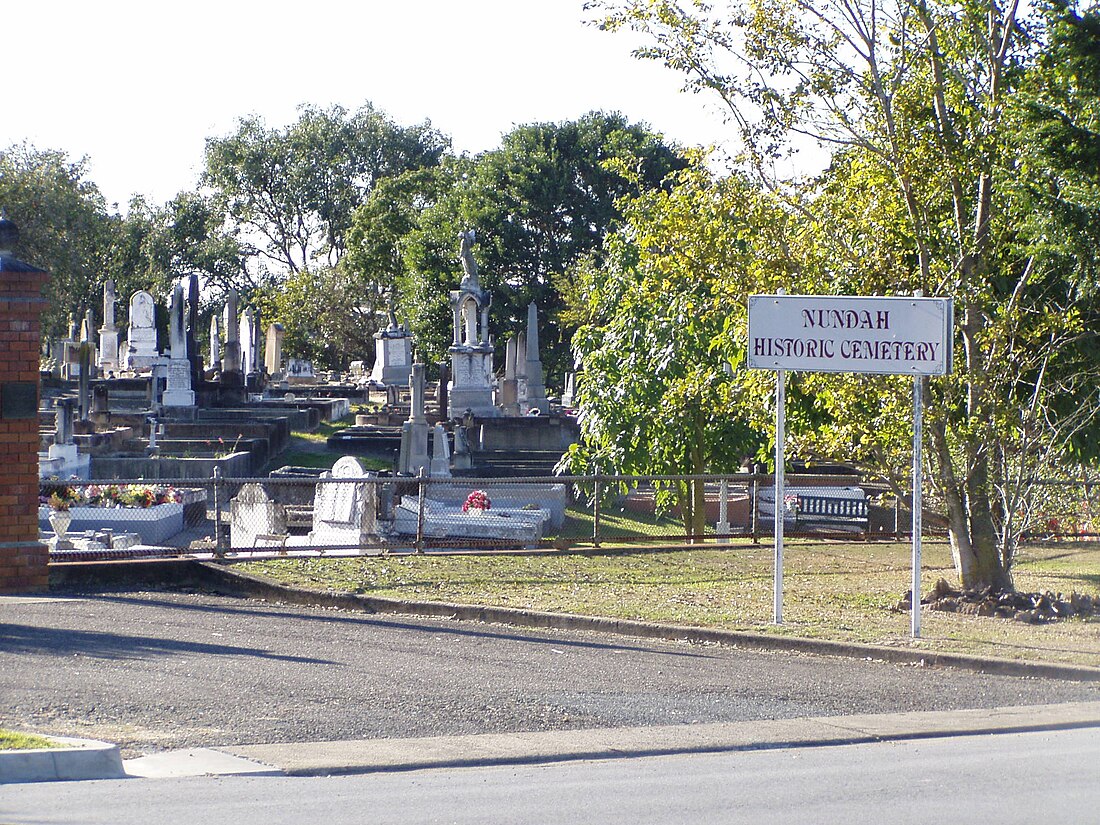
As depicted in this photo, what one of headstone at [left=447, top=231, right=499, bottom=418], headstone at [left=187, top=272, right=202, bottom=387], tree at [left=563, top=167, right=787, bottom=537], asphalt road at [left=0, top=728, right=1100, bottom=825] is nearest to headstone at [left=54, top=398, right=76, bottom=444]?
tree at [left=563, top=167, right=787, bottom=537]

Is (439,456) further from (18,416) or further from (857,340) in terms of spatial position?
(857,340)

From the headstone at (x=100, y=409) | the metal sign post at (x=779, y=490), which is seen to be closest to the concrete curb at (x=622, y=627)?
the metal sign post at (x=779, y=490)

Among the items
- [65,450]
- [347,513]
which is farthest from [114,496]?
[347,513]

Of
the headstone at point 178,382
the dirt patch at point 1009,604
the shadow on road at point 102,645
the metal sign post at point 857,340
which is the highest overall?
the headstone at point 178,382

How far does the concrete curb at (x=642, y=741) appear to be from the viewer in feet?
25.2

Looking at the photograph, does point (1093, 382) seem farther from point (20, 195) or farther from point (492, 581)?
point (20, 195)

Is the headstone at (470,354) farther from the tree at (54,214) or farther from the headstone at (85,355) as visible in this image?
the tree at (54,214)

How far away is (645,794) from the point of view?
698cm

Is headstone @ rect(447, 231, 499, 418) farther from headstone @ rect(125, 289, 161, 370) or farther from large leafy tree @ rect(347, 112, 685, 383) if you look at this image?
headstone @ rect(125, 289, 161, 370)

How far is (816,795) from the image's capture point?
23.0ft

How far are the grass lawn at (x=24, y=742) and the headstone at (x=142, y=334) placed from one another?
47.9 m

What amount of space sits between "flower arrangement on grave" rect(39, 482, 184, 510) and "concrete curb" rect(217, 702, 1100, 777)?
12642mm

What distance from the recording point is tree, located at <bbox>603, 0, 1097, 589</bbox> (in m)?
13.4

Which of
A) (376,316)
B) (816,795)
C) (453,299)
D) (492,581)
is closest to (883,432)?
(492,581)
